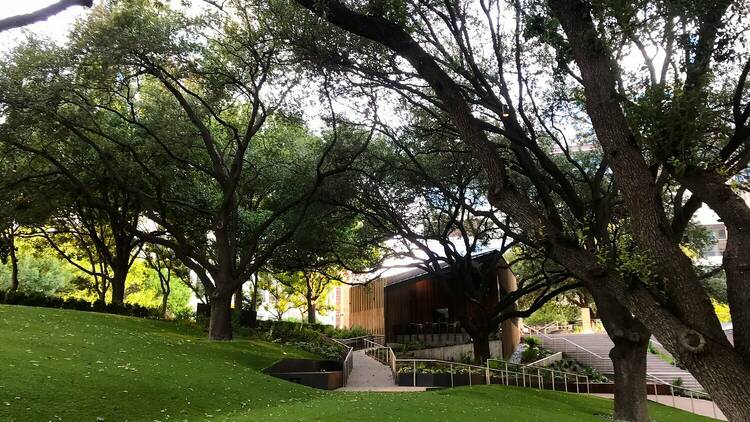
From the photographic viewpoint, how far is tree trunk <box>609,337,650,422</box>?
1141 cm

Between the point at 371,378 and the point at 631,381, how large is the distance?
9.42 meters

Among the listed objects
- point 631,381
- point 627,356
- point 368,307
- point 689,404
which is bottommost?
point 689,404

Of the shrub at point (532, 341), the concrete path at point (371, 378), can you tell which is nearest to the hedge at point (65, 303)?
the concrete path at point (371, 378)

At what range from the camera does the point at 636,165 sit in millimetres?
5789

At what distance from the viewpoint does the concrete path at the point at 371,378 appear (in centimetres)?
1609

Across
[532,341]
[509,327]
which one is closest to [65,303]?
[509,327]

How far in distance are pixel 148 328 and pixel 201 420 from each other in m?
10.8

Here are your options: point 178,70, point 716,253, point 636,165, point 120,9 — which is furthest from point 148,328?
point 716,253

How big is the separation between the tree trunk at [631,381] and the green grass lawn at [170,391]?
0.61m

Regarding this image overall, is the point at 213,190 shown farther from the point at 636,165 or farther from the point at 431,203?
the point at 636,165

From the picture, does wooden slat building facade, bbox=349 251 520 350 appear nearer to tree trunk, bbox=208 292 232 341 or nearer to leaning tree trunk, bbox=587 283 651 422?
tree trunk, bbox=208 292 232 341

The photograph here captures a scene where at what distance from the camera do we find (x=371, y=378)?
1862cm

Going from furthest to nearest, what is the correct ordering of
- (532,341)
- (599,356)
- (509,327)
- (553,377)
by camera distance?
(532,341)
(509,327)
(599,356)
(553,377)

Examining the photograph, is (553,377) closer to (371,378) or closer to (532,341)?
(371,378)
